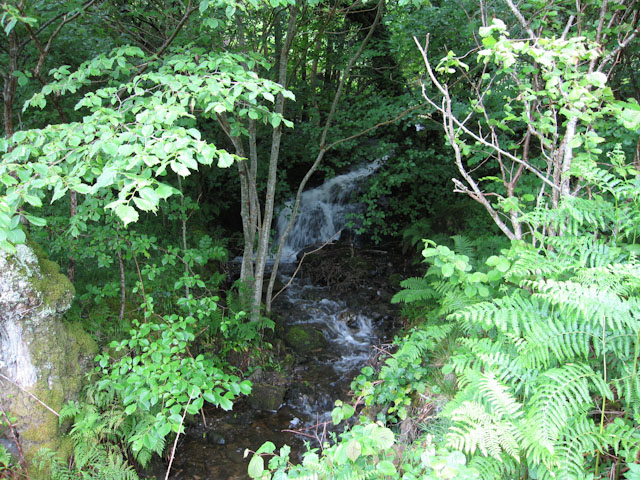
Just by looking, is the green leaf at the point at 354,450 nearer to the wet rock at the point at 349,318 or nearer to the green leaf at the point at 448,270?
the green leaf at the point at 448,270

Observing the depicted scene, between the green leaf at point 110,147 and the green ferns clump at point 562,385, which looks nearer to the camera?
the green ferns clump at point 562,385

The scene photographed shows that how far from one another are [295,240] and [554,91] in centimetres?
816

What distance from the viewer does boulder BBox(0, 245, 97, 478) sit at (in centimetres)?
383

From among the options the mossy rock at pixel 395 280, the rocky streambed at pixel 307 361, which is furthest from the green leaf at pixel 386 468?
the mossy rock at pixel 395 280

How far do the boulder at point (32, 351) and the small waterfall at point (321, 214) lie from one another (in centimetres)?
644

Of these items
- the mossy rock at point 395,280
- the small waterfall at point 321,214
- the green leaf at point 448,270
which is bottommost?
the mossy rock at point 395,280

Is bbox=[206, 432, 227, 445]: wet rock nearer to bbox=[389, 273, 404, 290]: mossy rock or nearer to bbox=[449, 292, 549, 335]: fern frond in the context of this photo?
bbox=[449, 292, 549, 335]: fern frond

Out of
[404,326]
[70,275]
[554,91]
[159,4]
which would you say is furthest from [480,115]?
[70,275]

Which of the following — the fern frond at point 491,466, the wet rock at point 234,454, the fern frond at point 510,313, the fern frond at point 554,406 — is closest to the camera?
the fern frond at point 554,406

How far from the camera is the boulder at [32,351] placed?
12.6ft

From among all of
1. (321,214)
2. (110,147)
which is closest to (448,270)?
(110,147)

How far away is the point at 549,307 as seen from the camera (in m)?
2.99

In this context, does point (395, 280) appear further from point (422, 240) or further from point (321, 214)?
point (422, 240)

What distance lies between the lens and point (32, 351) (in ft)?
13.0
